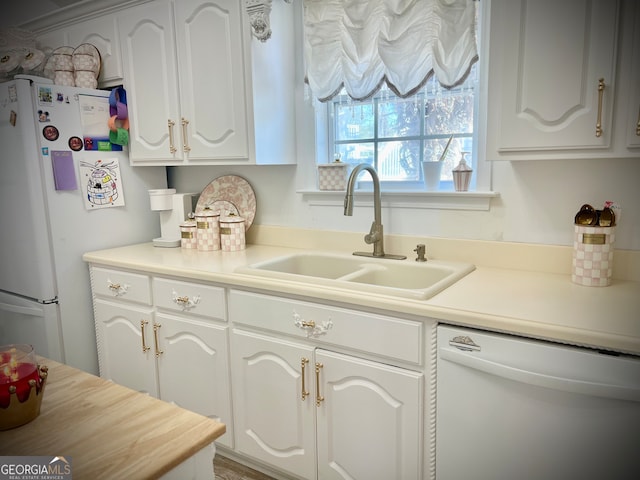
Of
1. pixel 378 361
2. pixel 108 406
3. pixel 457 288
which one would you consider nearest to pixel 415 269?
pixel 457 288

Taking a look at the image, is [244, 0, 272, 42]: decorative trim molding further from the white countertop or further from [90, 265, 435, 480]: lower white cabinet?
[90, 265, 435, 480]: lower white cabinet

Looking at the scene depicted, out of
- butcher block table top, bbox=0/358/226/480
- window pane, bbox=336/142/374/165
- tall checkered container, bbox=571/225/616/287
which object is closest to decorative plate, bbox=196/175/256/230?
window pane, bbox=336/142/374/165

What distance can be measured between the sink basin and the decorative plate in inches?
17.6

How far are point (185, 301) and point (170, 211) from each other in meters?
0.71

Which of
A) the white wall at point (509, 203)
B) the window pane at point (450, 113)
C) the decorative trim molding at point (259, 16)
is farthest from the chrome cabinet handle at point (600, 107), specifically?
the decorative trim molding at point (259, 16)

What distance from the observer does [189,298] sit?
195 cm

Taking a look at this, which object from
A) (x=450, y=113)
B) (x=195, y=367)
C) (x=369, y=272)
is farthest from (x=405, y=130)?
(x=195, y=367)

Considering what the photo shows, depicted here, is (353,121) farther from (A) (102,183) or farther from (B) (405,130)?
(A) (102,183)

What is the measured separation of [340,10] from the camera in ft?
6.53

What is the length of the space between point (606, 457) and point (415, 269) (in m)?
0.88

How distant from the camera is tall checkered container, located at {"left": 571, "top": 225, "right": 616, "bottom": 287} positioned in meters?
1.50

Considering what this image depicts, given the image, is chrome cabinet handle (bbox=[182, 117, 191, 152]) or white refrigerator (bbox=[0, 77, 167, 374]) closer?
white refrigerator (bbox=[0, 77, 167, 374])

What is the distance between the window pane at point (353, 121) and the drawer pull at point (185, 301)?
0.99m

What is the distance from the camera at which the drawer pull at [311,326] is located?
1599 mm
